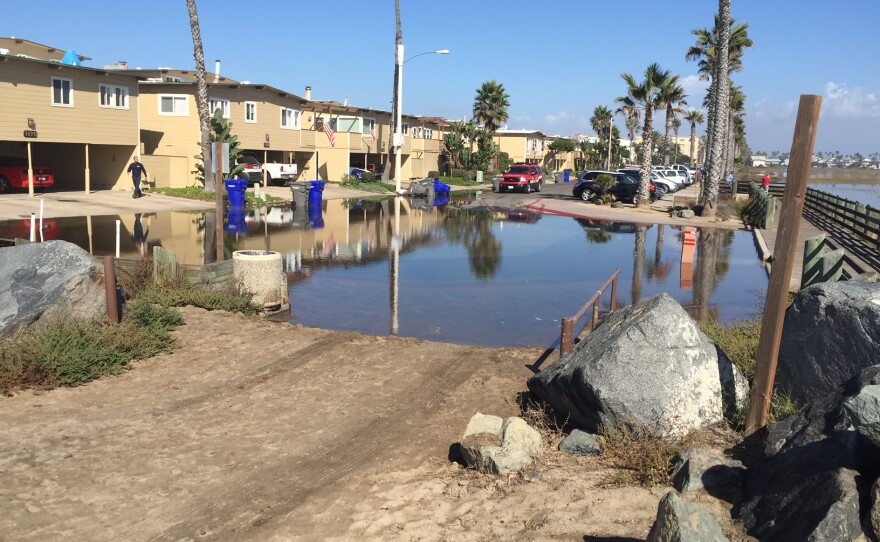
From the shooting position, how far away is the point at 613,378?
664cm

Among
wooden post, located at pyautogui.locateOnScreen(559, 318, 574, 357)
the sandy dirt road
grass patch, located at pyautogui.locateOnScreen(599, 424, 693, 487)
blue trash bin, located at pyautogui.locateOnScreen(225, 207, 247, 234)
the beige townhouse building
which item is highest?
the beige townhouse building

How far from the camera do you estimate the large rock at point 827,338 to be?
609cm

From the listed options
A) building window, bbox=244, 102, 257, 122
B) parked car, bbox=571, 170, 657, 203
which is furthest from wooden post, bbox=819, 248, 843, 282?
building window, bbox=244, 102, 257, 122

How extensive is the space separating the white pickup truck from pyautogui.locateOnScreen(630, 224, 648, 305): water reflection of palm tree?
859 inches

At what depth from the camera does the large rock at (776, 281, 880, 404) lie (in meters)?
6.09

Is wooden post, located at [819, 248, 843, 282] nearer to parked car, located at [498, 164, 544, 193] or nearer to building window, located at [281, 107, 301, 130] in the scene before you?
building window, located at [281, 107, 301, 130]

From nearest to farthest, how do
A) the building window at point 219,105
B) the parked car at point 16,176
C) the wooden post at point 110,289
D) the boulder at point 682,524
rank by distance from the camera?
the boulder at point 682,524 < the wooden post at point 110,289 < the parked car at point 16,176 < the building window at point 219,105

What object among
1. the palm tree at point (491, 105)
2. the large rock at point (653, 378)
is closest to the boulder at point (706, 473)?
the large rock at point (653, 378)

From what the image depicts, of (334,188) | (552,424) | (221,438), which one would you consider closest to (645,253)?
(552,424)

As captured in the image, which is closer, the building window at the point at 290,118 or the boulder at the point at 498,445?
the boulder at the point at 498,445

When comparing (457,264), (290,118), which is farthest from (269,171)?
(457,264)

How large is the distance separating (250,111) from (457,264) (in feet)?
98.5

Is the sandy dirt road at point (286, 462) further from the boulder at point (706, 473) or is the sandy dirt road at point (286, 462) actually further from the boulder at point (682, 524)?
the boulder at point (682, 524)

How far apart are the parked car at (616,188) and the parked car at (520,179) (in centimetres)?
734
